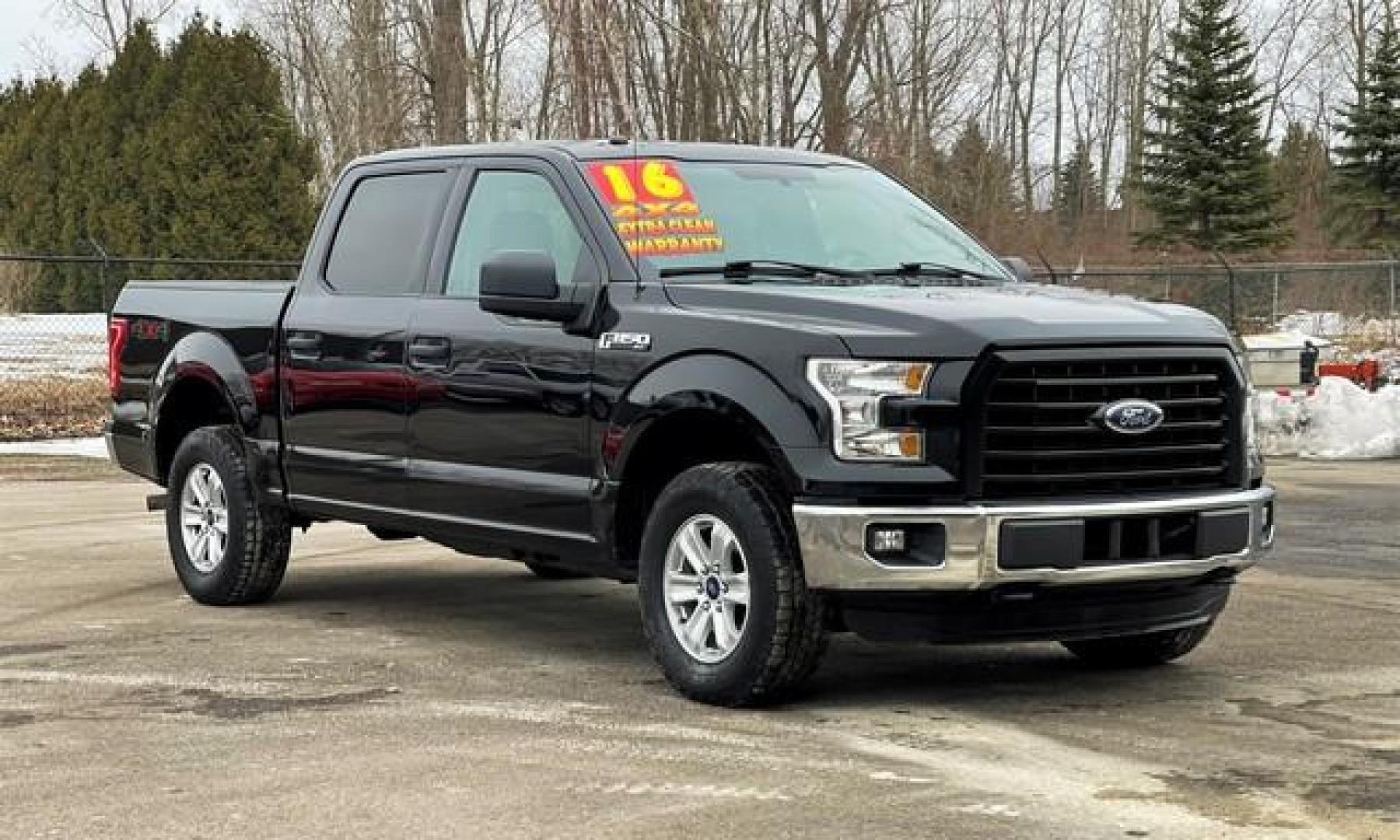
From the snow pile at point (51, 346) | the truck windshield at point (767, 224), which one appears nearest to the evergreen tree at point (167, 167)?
the snow pile at point (51, 346)

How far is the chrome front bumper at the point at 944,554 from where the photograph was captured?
6.09 meters

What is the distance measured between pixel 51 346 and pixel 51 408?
Result: 726 cm

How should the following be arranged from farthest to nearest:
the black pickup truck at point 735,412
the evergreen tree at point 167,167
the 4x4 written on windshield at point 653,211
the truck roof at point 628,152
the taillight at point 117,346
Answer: the evergreen tree at point 167,167 < the taillight at point 117,346 < the truck roof at point 628,152 < the 4x4 written on windshield at point 653,211 < the black pickup truck at point 735,412

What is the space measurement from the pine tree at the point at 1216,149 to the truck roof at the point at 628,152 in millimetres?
42657

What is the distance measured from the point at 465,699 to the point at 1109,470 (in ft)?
7.43

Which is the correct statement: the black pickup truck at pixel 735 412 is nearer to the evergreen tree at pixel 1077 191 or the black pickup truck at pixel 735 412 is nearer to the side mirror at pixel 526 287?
the side mirror at pixel 526 287

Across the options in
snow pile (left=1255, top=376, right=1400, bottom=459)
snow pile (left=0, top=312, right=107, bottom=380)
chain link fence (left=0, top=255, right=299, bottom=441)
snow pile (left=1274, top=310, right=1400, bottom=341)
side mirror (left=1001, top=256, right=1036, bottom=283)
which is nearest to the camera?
side mirror (left=1001, top=256, right=1036, bottom=283)

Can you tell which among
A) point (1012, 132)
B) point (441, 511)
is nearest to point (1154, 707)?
point (441, 511)

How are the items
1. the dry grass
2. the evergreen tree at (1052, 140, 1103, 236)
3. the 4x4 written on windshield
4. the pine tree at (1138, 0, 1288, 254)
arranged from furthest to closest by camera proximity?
the evergreen tree at (1052, 140, 1103, 236)
the pine tree at (1138, 0, 1288, 254)
the dry grass
the 4x4 written on windshield

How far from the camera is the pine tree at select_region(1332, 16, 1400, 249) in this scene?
50.3 metres

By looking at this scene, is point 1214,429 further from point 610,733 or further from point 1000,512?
point 610,733

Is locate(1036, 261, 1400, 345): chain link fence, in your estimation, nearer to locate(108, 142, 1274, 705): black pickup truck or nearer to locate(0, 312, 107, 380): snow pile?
locate(0, 312, 107, 380): snow pile

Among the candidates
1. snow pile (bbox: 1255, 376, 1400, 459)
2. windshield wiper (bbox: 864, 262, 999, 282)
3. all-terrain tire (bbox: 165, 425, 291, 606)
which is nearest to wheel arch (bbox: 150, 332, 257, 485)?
all-terrain tire (bbox: 165, 425, 291, 606)

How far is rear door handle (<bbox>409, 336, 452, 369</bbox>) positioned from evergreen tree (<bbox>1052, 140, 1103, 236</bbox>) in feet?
198
